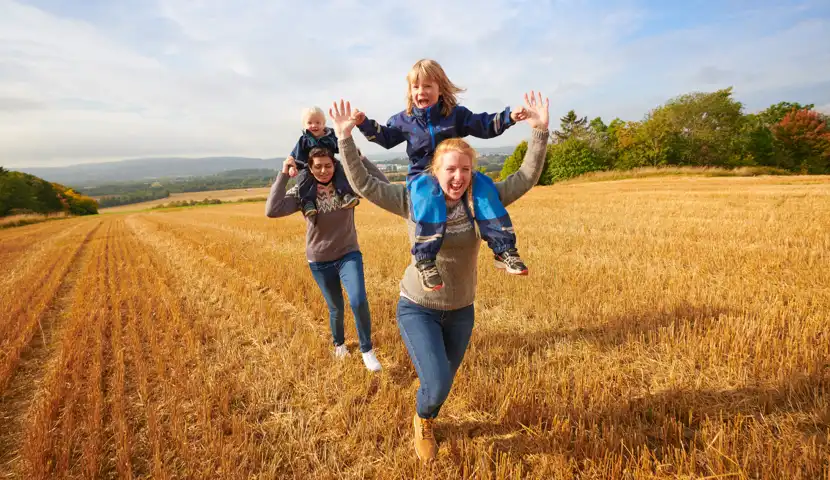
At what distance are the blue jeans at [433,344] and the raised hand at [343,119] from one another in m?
1.18

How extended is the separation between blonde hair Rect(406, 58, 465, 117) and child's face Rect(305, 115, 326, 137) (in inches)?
39.3

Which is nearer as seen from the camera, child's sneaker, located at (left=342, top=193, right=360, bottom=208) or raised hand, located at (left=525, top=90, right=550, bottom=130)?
raised hand, located at (left=525, top=90, right=550, bottom=130)

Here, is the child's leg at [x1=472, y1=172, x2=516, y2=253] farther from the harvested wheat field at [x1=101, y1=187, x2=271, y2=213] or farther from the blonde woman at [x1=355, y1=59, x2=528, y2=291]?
the harvested wheat field at [x1=101, y1=187, x2=271, y2=213]

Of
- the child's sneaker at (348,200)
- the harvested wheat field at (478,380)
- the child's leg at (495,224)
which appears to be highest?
the child's sneaker at (348,200)

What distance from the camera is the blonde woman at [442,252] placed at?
2221mm

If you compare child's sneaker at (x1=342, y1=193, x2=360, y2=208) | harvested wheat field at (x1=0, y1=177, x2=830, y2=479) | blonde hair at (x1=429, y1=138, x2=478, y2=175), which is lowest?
harvested wheat field at (x1=0, y1=177, x2=830, y2=479)

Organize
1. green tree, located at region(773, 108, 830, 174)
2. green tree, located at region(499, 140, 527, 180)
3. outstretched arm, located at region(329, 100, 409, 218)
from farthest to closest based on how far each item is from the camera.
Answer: green tree, located at region(499, 140, 527, 180) → green tree, located at region(773, 108, 830, 174) → outstretched arm, located at region(329, 100, 409, 218)

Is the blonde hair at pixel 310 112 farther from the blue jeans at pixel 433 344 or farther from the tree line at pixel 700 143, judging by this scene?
the tree line at pixel 700 143

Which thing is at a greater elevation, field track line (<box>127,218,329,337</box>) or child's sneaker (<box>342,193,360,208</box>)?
child's sneaker (<box>342,193,360,208</box>)

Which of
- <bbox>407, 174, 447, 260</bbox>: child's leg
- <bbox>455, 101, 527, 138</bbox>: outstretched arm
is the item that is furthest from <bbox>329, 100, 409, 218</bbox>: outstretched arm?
<bbox>455, 101, 527, 138</bbox>: outstretched arm

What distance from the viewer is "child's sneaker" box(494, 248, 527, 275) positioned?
80.4 inches

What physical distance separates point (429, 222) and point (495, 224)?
41 centimetres

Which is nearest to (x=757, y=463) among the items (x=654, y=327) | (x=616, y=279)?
(x=654, y=327)

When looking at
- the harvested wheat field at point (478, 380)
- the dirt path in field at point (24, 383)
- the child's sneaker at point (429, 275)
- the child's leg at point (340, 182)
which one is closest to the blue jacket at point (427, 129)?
the child's leg at point (340, 182)
